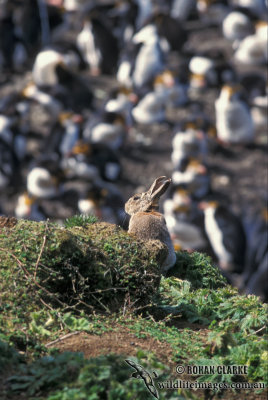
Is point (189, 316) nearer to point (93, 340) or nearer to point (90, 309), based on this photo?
point (90, 309)

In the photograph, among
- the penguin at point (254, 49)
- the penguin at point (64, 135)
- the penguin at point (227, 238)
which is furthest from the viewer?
the penguin at point (254, 49)

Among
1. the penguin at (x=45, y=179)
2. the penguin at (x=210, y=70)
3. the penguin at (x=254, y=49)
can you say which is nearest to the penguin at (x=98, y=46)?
→ the penguin at (x=210, y=70)

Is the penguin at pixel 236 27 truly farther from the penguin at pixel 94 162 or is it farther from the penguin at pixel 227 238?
the penguin at pixel 227 238

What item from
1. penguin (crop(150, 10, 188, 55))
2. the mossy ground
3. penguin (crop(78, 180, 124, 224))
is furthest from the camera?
penguin (crop(150, 10, 188, 55))

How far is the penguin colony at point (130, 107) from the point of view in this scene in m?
15.9

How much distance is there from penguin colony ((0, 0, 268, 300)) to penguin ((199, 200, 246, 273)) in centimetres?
2

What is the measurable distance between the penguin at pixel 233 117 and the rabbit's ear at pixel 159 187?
12374mm

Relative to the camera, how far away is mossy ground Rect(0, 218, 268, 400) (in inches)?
150

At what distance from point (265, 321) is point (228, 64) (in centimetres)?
1690

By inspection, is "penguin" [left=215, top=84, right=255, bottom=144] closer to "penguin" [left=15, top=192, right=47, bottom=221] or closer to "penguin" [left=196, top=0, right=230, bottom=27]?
"penguin" [left=196, top=0, right=230, bottom=27]

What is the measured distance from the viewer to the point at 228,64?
827 inches

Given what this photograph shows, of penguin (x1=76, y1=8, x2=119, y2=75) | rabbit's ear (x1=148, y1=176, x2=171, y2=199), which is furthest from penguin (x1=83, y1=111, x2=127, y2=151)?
rabbit's ear (x1=148, y1=176, x2=171, y2=199)

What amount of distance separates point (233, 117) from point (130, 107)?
2.87m

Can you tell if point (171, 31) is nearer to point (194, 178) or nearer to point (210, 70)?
point (210, 70)
